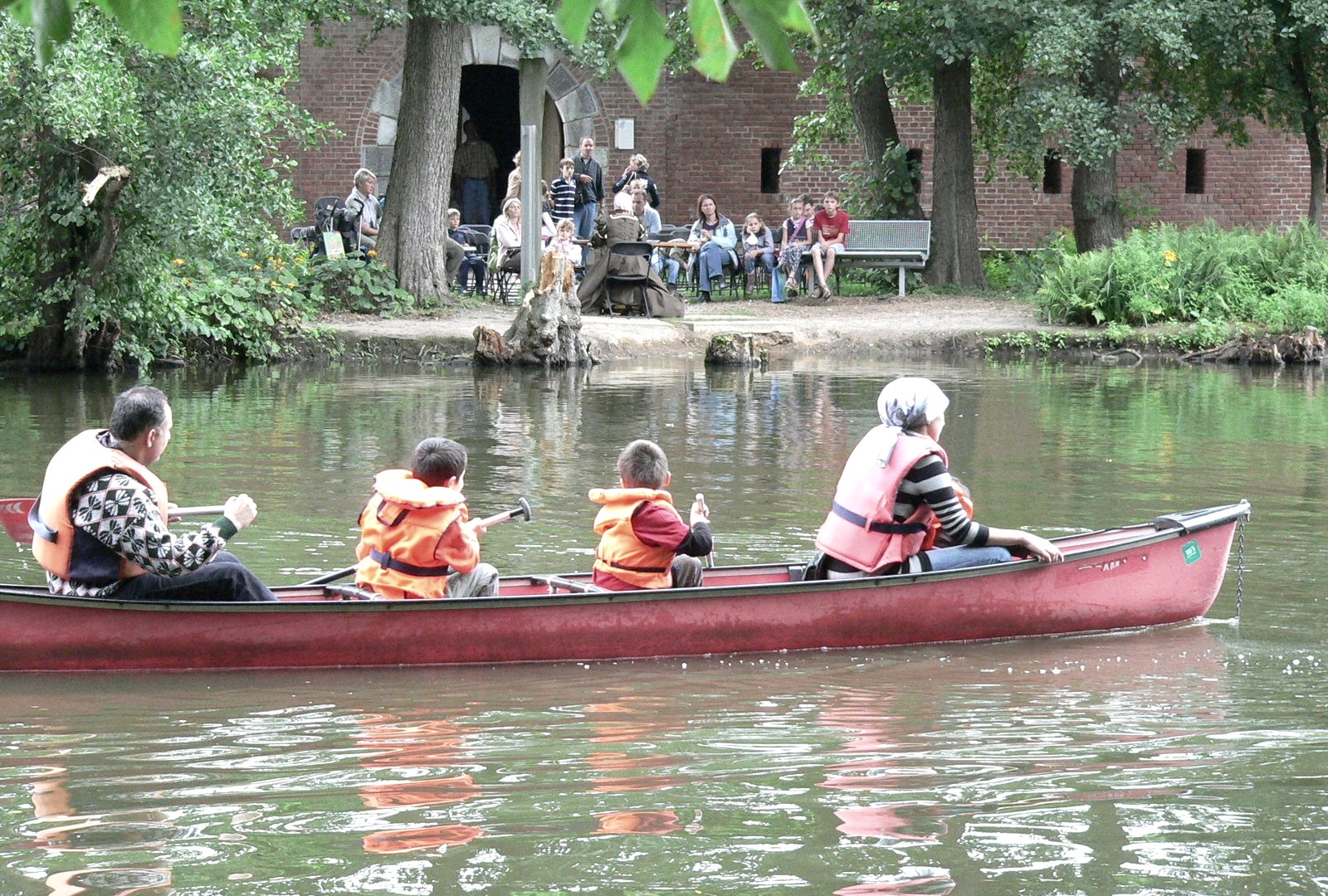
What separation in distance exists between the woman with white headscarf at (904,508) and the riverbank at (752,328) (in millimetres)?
12291

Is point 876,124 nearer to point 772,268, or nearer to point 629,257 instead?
point 772,268

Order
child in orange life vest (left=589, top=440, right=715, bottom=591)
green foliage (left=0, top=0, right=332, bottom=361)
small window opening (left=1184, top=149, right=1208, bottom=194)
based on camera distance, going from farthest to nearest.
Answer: small window opening (left=1184, top=149, right=1208, bottom=194) → green foliage (left=0, top=0, right=332, bottom=361) → child in orange life vest (left=589, top=440, right=715, bottom=591)

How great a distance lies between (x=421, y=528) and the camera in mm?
7555

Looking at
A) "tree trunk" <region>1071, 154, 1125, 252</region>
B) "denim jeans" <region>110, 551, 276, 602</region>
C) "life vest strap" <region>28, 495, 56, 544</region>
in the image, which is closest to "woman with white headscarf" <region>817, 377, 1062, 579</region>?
"denim jeans" <region>110, 551, 276, 602</region>

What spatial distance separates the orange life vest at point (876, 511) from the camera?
7773mm

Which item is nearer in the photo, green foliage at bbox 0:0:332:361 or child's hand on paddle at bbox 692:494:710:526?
child's hand on paddle at bbox 692:494:710:526

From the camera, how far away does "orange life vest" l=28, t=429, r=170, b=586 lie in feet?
22.6

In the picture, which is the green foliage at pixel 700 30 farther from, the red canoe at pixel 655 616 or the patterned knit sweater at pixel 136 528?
the red canoe at pixel 655 616

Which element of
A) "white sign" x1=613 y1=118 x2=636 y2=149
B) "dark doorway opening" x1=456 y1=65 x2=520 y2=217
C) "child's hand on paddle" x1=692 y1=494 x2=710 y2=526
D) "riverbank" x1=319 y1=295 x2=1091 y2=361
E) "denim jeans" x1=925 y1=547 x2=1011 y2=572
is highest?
"dark doorway opening" x1=456 y1=65 x2=520 y2=217

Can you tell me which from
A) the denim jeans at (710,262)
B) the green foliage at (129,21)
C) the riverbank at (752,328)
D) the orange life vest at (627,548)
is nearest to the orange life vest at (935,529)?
the orange life vest at (627,548)

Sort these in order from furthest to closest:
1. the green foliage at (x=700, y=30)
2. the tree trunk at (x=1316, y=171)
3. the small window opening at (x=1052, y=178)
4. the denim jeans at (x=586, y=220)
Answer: the small window opening at (x=1052, y=178), the tree trunk at (x=1316, y=171), the denim jeans at (x=586, y=220), the green foliage at (x=700, y=30)

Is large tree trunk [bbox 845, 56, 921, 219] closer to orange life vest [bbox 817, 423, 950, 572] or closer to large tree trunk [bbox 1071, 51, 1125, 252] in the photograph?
large tree trunk [bbox 1071, 51, 1125, 252]

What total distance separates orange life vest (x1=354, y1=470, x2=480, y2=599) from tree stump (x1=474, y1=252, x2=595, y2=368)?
11.7 metres

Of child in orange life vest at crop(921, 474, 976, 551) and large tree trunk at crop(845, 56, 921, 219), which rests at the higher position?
large tree trunk at crop(845, 56, 921, 219)
